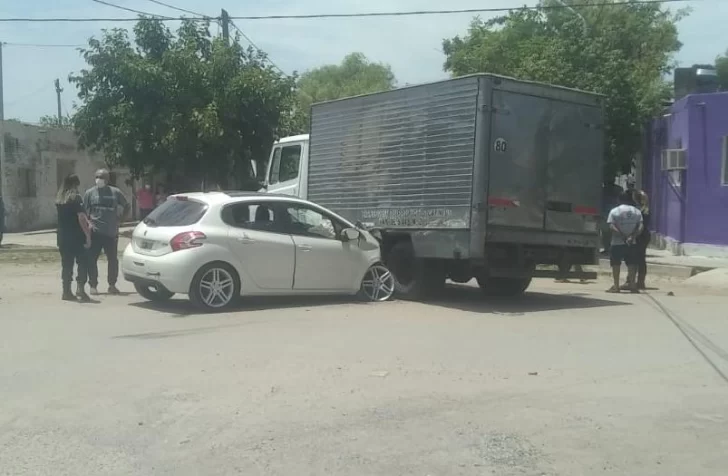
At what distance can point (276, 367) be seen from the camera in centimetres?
774

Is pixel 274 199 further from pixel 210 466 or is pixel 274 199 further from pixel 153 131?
pixel 153 131

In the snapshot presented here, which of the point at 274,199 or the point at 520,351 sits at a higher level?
the point at 274,199

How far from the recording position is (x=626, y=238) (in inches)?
559

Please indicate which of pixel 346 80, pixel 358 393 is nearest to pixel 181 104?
pixel 358 393

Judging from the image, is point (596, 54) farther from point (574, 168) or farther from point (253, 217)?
point (253, 217)

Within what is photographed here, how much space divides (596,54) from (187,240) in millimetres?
15341

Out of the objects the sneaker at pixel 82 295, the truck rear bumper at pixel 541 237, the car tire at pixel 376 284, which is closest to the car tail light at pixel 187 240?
the sneaker at pixel 82 295

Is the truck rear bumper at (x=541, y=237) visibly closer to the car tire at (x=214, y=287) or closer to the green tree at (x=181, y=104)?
the car tire at (x=214, y=287)

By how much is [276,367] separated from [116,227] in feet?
20.2

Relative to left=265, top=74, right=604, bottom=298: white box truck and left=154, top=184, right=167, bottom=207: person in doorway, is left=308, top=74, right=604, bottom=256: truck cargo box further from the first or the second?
left=154, top=184, right=167, bottom=207: person in doorway

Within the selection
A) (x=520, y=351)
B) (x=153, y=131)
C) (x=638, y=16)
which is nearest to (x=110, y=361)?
(x=520, y=351)

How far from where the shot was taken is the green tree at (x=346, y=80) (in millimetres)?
50219

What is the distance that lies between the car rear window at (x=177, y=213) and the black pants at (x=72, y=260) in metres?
1.16

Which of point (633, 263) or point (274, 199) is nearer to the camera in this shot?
point (274, 199)
